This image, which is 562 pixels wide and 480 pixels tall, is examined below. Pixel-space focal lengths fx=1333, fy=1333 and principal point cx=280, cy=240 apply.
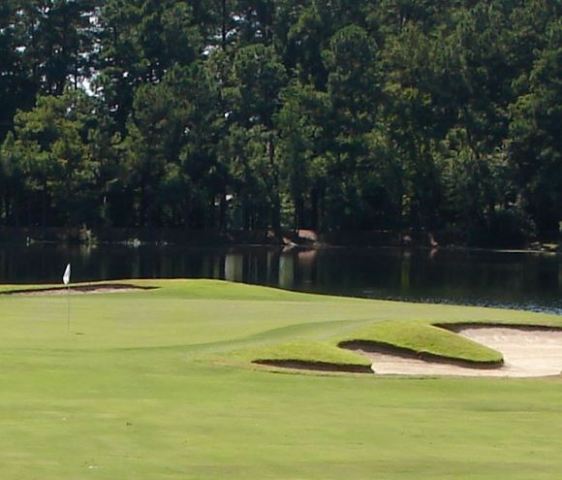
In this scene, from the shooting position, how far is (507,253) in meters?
91.9

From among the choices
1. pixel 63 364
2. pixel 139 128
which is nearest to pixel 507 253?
pixel 139 128

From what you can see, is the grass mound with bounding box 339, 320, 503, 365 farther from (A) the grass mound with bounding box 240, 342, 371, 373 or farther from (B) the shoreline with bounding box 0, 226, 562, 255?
(B) the shoreline with bounding box 0, 226, 562, 255

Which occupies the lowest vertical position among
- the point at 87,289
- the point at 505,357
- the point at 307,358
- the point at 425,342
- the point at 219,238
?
the point at 505,357

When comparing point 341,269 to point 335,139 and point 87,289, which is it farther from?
point 87,289

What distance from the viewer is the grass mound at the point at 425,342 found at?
25.2 metres

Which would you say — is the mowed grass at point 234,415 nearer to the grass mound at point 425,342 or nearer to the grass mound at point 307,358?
the grass mound at point 425,342

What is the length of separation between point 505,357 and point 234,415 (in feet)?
40.6

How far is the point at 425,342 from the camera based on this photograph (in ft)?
84.0

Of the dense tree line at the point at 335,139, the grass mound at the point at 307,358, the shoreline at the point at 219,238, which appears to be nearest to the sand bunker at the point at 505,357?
the grass mound at the point at 307,358

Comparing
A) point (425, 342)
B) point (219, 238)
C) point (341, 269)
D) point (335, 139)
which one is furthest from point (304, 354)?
point (219, 238)

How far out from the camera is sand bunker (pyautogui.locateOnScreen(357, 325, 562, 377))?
79.2 feet

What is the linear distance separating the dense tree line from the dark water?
5.82 metres

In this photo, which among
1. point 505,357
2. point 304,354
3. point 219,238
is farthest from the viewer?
point 219,238

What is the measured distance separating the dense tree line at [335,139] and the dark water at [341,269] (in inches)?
229
